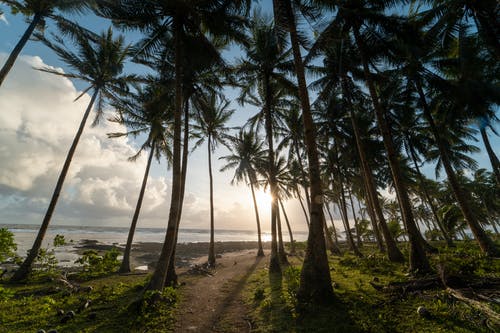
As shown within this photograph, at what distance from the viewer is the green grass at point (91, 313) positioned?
4.49 metres

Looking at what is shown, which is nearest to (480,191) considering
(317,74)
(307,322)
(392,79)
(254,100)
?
(392,79)

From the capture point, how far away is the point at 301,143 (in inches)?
708

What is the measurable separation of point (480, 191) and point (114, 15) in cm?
4513

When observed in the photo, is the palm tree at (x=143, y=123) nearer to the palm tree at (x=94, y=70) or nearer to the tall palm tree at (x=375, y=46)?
the palm tree at (x=94, y=70)

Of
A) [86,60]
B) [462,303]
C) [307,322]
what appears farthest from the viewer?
[86,60]

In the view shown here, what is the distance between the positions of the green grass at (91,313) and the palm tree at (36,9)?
27.7ft

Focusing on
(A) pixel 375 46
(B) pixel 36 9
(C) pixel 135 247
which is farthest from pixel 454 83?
(C) pixel 135 247

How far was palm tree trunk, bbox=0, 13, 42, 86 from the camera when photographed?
23.8ft

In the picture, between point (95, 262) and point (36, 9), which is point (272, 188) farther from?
point (36, 9)

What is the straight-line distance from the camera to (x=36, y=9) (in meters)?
8.30

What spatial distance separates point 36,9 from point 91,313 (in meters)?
11.8

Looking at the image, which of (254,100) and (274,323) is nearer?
(274,323)

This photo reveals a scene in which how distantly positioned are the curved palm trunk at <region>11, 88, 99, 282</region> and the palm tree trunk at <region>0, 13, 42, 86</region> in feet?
12.5

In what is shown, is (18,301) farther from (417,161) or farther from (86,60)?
(417,161)
